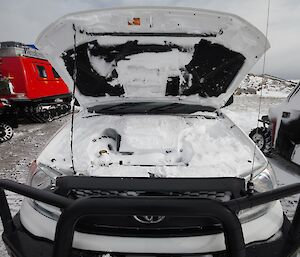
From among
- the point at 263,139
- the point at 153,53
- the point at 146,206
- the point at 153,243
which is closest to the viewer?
the point at 146,206

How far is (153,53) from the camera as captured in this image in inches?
118

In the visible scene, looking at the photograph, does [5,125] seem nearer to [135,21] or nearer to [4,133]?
[4,133]

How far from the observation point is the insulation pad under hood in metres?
2.65

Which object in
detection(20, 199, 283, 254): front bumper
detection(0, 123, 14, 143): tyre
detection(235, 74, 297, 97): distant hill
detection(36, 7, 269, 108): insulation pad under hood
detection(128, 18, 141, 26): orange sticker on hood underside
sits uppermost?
detection(128, 18, 141, 26): orange sticker on hood underside

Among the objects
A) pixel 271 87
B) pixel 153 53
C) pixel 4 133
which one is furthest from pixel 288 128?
pixel 271 87

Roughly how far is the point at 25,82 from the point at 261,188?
354 inches

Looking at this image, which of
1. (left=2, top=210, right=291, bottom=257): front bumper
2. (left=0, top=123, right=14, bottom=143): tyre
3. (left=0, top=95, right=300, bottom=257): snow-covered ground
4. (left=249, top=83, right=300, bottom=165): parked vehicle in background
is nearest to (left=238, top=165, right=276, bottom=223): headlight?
(left=2, top=210, right=291, bottom=257): front bumper

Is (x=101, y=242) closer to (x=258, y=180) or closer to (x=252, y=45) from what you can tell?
(x=258, y=180)

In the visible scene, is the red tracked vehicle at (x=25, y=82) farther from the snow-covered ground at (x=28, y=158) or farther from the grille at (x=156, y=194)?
the grille at (x=156, y=194)

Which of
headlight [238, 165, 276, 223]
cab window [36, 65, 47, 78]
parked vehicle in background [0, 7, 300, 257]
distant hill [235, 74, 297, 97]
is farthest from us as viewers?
distant hill [235, 74, 297, 97]

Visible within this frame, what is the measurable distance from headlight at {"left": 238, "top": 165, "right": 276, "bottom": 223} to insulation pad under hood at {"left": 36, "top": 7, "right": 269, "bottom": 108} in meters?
1.22

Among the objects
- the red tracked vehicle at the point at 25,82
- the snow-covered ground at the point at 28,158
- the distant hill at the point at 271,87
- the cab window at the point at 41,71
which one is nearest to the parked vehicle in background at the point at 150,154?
the snow-covered ground at the point at 28,158

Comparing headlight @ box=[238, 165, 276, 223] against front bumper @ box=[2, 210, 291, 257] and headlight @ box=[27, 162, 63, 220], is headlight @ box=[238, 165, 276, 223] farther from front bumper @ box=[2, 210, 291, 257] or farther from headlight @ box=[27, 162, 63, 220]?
headlight @ box=[27, 162, 63, 220]

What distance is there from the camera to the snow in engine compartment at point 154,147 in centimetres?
206
